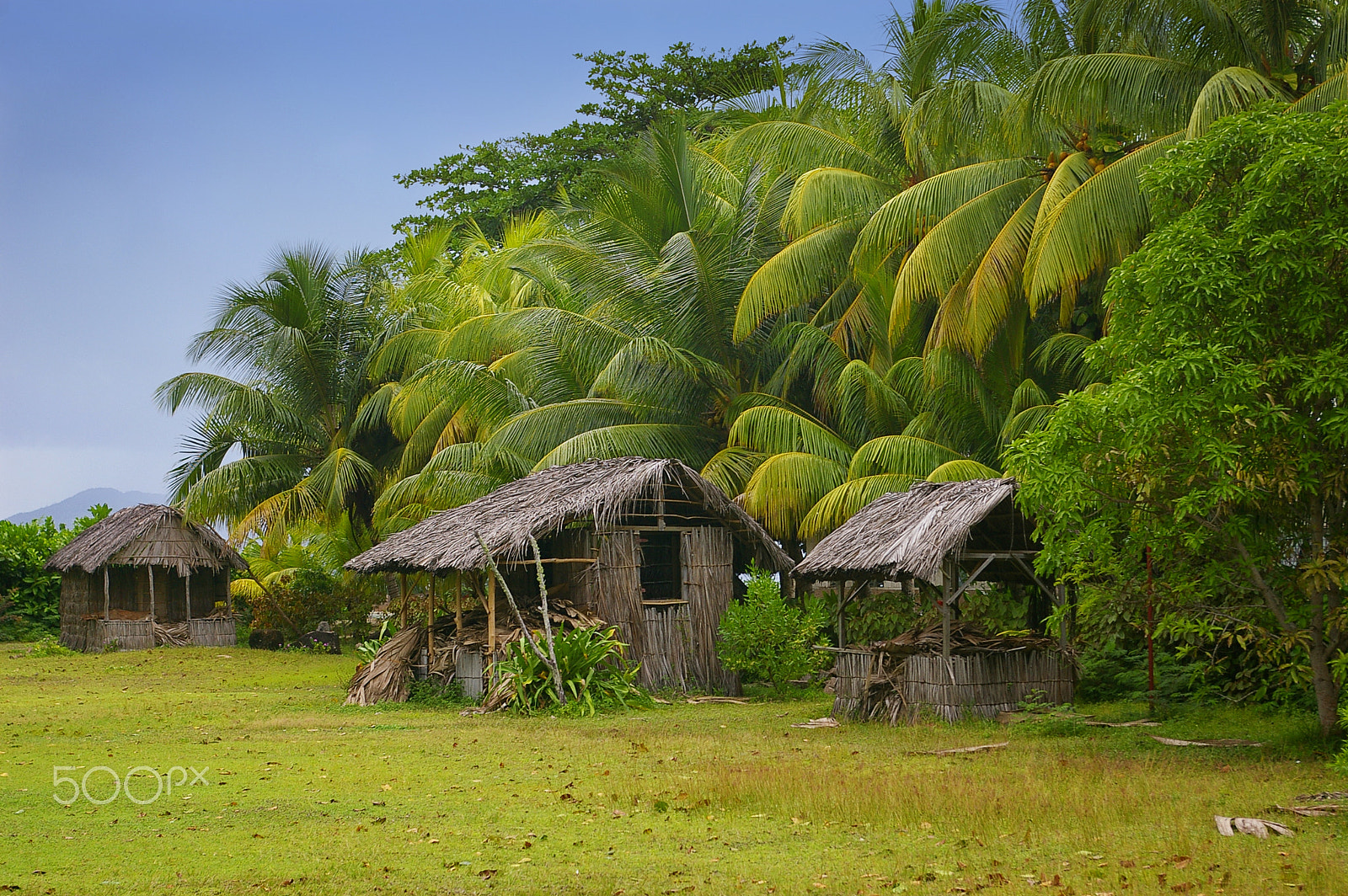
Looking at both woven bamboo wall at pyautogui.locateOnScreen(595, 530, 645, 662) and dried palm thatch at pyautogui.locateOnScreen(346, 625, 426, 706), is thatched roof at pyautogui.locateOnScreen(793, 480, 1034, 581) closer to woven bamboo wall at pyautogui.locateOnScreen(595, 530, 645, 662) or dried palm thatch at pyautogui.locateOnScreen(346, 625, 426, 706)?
woven bamboo wall at pyautogui.locateOnScreen(595, 530, 645, 662)

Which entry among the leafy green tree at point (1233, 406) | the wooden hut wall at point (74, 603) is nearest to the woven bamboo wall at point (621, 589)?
the leafy green tree at point (1233, 406)

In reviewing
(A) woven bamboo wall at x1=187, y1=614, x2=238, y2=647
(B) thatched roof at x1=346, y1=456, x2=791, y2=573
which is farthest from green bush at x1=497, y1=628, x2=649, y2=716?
(A) woven bamboo wall at x1=187, y1=614, x2=238, y2=647

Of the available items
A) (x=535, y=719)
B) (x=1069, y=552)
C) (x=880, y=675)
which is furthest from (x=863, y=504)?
(x=1069, y=552)

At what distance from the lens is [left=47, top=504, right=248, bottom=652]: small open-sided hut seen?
2744 cm

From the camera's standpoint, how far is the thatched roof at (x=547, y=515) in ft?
55.0

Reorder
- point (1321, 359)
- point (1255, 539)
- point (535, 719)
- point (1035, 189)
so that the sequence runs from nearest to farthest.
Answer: point (1321, 359) < point (1255, 539) < point (535, 719) < point (1035, 189)

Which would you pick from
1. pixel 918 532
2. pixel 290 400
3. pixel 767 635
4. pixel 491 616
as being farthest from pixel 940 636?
pixel 290 400

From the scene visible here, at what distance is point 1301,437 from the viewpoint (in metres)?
10.3

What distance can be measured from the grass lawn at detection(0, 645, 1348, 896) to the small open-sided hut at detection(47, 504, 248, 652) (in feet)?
42.2

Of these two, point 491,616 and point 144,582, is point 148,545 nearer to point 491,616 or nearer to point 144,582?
point 144,582

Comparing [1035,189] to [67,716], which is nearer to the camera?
[67,716]

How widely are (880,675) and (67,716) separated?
32.6ft

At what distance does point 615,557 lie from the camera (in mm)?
17812

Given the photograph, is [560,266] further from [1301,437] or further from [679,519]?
[1301,437]
